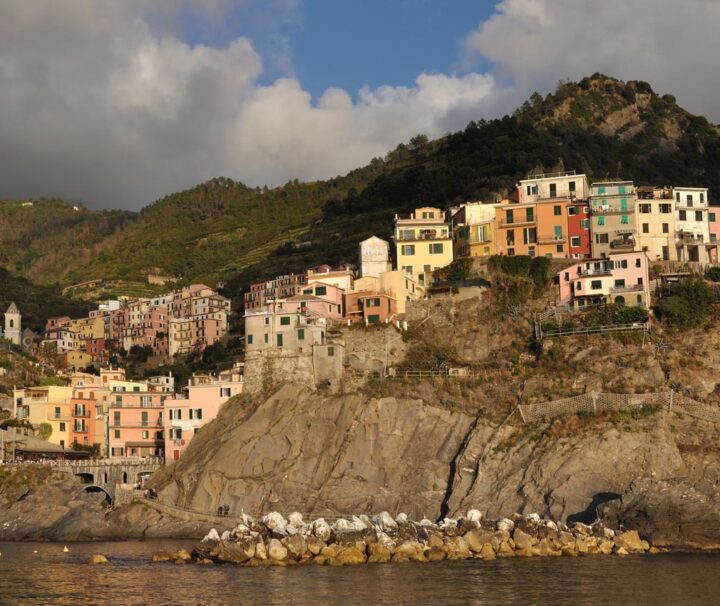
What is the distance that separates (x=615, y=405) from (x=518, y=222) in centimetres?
2550

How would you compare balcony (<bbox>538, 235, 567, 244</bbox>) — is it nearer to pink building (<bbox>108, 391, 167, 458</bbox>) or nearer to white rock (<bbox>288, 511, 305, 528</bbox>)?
pink building (<bbox>108, 391, 167, 458</bbox>)

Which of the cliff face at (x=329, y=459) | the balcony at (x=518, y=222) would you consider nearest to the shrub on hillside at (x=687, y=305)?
the balcony at (x=518, y=222)

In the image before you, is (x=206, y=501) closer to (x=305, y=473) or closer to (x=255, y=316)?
(x=305, y=473)

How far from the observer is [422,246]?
3875 inches

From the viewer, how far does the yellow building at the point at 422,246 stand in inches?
3856

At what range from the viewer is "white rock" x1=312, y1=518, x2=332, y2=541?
62.0 metres

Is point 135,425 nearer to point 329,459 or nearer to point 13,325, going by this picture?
point 329,459

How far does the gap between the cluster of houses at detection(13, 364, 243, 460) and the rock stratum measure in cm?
268

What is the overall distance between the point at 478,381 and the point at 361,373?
8.81 metres

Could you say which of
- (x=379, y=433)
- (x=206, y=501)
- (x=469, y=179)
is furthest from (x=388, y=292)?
(x=469, y=179)

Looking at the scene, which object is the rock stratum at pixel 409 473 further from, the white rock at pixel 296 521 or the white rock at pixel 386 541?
the white rock at pixel 386 541

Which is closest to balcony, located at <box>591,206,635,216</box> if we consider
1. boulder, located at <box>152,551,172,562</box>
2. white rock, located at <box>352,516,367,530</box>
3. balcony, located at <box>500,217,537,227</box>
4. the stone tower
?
balcony, located at <box>500,217,537,227</box>

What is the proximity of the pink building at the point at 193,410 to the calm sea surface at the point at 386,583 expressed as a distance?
26253 mm

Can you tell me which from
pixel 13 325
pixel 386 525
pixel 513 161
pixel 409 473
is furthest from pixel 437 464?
pixel 13 325
